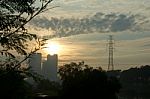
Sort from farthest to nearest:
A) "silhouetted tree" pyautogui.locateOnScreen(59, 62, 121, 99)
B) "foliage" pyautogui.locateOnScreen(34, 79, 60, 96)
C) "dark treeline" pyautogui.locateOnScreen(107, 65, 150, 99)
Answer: "dark treeline" pyautogui.locateOnScreen(107, 65, 150, 99) < "silhouetted tree" pyautogui.locateOnScreen(59, 62, 121, 99) < "foliage" pyautogui.locateOnScreen(34, 79, 60, 96)

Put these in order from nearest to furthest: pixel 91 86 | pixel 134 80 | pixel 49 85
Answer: pixel 49 85
pixel 91 86
pixel 134 80

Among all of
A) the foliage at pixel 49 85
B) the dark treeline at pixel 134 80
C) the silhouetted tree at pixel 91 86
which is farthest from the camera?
the dark treeline at pixel 134 80

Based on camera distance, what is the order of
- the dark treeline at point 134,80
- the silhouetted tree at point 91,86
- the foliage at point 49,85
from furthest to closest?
the dark treeline at point 134,80, the silhouetted tree at point 91,86, the foliage at point 49,85

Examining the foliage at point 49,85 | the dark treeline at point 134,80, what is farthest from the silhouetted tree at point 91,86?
the dark treeline at point 134,80

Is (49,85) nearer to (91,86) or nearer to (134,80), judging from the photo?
(91,86)

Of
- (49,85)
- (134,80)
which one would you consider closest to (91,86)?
(49,85)

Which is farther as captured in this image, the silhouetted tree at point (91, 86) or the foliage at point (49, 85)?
the silhouetted tree at point (91, 86)

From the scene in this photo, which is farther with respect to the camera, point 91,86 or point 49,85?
→ point 91,86

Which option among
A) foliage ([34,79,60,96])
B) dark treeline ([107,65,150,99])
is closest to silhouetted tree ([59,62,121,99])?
foliage ([34,79,60,96])

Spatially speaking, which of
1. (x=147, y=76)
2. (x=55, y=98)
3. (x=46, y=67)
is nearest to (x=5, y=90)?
(x=55, y=98)

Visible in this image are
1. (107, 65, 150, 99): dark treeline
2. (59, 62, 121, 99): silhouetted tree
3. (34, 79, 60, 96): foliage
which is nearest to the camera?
(34, 79, 60, 96): foliage

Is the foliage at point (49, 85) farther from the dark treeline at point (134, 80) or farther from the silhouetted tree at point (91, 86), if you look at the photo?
the dark treeline at point (134, 80)

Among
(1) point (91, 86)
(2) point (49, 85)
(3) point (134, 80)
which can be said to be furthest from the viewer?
(3) point (134, 80)

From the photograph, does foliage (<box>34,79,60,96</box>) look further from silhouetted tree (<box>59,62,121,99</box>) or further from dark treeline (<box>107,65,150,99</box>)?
dark treeline (<box>107,65,150,99</box>)
